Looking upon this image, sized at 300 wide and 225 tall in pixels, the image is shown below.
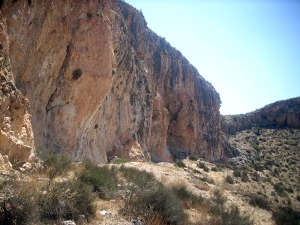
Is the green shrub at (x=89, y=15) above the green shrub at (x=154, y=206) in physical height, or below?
above

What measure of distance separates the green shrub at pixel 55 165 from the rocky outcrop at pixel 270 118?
57.7 metres

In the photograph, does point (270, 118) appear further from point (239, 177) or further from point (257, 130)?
point (239, 177)

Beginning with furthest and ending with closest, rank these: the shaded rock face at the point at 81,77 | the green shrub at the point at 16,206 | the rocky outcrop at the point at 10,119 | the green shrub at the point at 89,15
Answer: the green shrub at the point at 89,15 < the shaded rock face at the point at 81,77 < the rocky outcrop at the point at 10,119 < the green shrub at the point at 16,206

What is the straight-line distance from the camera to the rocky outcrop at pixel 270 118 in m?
61.3

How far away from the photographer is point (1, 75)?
24.8 feet

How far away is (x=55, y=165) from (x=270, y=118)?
213 ft

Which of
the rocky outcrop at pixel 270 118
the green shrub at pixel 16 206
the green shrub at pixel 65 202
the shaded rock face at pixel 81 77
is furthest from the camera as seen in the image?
the rocky outcrop at pixel 270 118

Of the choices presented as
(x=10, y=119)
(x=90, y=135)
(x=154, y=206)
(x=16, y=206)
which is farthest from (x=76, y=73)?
(x=16, y=206)

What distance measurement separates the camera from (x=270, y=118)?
64.7 m

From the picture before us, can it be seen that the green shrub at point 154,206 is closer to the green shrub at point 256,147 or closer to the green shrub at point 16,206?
the green shrub at point 16,206

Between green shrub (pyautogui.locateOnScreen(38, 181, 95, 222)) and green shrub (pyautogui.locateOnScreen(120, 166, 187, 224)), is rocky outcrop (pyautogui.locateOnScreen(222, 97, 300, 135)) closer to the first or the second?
green shrub (pyautogui.locateOnScreen(120, 166, 187, 224))

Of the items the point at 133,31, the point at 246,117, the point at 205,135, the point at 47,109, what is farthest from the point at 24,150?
the point at 246,117

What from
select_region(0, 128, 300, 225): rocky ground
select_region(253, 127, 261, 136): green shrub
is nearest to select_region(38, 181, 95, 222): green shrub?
select_region(0, 128, 300, 225): rocky ground

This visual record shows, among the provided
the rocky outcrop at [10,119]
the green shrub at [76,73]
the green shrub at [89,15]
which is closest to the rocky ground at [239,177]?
the rocky outcrop at [10,119]
